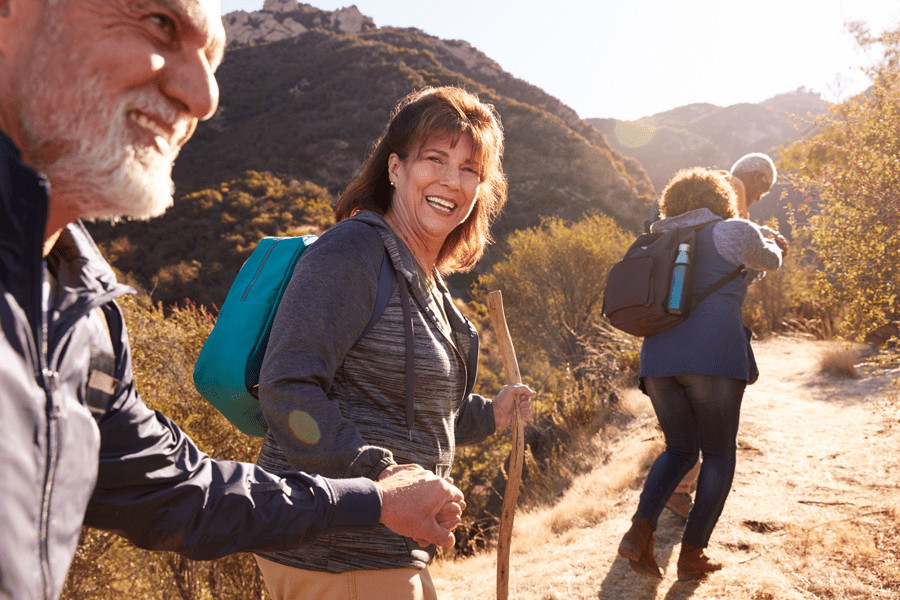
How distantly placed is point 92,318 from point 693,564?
3005mm

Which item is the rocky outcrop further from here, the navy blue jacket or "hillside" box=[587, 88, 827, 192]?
the navy blue jacket

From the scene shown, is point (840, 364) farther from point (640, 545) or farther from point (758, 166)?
point (640, 545)

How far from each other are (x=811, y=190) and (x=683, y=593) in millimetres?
3207

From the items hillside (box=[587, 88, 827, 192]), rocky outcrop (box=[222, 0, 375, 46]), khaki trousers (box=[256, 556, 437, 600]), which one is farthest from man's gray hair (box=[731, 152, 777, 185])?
hillside (box=[587, 88, 827, 192])

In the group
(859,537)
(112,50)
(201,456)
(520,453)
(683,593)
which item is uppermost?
(112,50)

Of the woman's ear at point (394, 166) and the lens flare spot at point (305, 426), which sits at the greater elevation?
the woman's ear at point (394, 166)

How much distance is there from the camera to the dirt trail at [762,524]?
287 centimetres

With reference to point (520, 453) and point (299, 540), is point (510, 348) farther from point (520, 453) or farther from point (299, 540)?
point (299, 540)

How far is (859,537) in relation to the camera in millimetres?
3117

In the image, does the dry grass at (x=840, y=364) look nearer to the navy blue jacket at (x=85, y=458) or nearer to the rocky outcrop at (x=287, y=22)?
the navy blue jacket at (x=85, y=458)

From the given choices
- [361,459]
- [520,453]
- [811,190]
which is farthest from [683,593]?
[811,190]

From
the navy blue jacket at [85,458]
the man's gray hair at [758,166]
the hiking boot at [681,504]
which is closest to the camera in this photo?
the navy blue jacket at [85,458]

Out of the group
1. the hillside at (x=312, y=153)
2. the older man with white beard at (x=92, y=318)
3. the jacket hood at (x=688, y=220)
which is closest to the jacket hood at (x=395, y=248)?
the older man with white beard at (x=92, y=318)

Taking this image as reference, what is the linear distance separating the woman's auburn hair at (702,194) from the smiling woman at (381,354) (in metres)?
1.56
